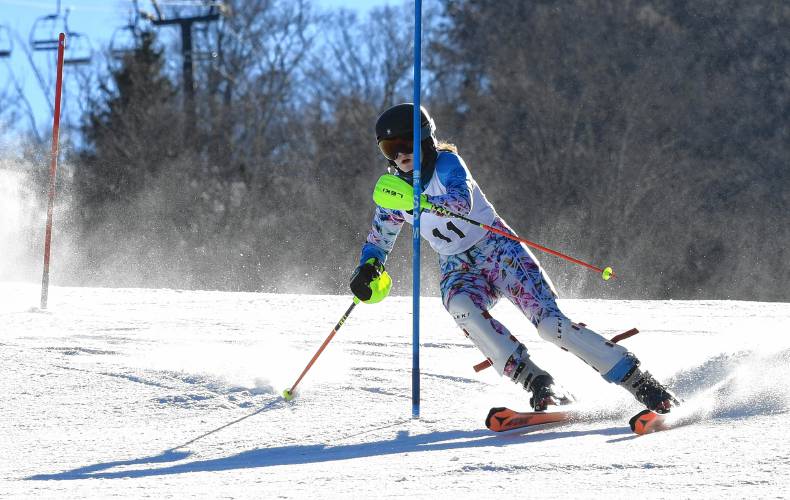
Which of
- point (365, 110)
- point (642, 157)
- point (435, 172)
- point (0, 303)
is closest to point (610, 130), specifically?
point (642, 157)

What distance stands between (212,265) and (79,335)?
758 inches

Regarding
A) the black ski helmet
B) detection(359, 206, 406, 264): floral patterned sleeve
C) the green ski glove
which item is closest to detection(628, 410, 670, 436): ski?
the green ski glove

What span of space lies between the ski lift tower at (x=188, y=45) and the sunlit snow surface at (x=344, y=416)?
18168 mm

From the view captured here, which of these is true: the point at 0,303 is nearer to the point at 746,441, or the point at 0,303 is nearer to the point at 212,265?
the point at 746,441

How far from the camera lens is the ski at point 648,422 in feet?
11.6

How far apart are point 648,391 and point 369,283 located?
1188 millimetres

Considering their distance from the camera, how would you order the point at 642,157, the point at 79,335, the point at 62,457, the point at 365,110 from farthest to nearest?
the point at 365,110, the point at 642,157, the point at 79,335, the point at 62,457

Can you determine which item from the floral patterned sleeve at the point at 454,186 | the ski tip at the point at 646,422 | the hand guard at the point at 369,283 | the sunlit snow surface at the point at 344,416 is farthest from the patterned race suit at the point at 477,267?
the ski tip at the point at 646,422

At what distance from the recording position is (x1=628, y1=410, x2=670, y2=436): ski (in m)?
3.52

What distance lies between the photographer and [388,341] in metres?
6.26

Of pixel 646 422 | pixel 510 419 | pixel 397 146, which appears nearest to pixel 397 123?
pixel 397 146

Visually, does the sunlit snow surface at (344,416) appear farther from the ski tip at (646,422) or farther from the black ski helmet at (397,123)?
the black ski helmet at (397,123)

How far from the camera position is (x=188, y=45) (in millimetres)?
26281

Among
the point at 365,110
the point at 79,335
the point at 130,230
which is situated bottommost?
the point at 79,335
